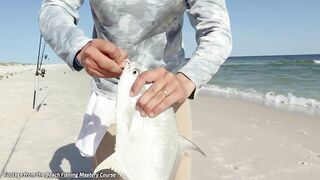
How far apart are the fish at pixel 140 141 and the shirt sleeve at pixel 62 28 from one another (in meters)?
0.27

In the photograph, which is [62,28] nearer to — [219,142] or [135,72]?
[135,72]

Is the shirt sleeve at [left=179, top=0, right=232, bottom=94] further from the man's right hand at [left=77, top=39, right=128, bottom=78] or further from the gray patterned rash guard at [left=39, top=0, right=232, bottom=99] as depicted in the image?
the man's right hand at [left=77, top=39, right=128, bottom=78]

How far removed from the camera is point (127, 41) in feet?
7.86

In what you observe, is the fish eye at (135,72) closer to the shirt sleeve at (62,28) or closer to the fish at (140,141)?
the fish at (140,141)

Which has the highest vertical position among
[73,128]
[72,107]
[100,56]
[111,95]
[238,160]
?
[100,56]

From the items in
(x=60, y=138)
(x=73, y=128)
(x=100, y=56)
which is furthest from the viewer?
(x=73, y=128)

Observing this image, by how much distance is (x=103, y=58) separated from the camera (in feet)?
5.49

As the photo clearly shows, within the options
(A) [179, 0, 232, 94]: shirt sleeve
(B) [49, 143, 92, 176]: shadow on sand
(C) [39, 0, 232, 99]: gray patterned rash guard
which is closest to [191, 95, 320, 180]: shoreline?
(B) [49, 143, 92, 176]: shadow on sand

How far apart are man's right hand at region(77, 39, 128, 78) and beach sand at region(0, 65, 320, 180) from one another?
4.20m

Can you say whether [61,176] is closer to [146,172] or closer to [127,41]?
[127,41]

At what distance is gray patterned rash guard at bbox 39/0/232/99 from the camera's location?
6.23 feet

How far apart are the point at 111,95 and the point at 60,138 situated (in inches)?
227

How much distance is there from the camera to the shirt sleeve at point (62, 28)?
6.09 feet

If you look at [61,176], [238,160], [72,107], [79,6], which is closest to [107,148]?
[79,6]
